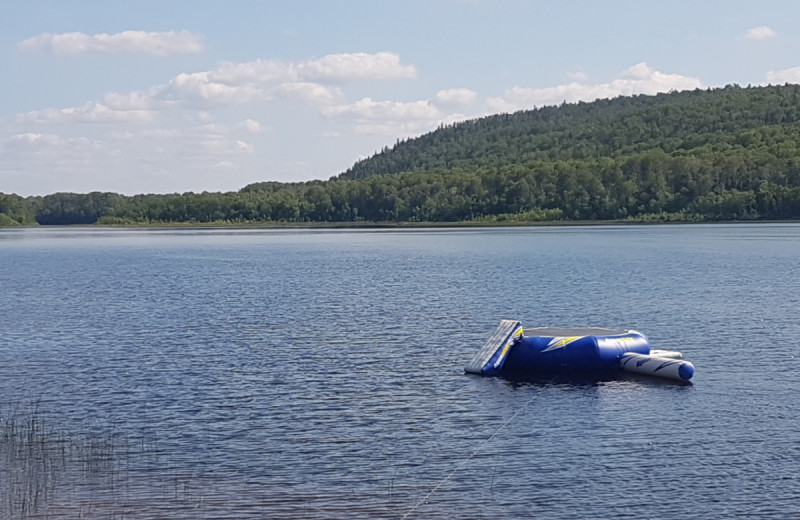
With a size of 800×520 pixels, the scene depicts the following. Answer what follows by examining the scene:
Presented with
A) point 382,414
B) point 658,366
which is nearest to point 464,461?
point 382,414

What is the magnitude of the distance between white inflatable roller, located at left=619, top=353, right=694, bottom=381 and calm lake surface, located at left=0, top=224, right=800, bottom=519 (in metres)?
0.58

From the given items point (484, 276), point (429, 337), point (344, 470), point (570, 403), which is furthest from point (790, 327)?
point (484, 276)

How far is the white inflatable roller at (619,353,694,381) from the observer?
3244 cm

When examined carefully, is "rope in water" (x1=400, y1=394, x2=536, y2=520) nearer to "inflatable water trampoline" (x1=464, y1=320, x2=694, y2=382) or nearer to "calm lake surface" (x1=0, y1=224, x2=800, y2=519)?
"calm lake surface" (x1=0, y1=224, x2=800, y2=519)

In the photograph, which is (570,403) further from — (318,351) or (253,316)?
(253,316)

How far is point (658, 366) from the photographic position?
33.1m

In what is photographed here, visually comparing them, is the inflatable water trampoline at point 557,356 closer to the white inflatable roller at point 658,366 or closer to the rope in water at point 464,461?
the white inflatable roller at point 658,366

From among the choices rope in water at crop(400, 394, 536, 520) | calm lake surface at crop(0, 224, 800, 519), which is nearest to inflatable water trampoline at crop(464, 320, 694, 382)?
calm lake surface at crop(0, 224, 800, 519)

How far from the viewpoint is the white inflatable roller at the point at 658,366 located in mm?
32438

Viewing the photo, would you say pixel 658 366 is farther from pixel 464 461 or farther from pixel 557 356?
pixel 464 461

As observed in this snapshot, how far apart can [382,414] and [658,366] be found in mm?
10136

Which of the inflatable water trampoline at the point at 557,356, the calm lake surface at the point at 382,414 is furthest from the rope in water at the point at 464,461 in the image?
the inflatable water trampoline at the point at 557,356

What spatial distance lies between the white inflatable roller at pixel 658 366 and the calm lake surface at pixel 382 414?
58 centimetres

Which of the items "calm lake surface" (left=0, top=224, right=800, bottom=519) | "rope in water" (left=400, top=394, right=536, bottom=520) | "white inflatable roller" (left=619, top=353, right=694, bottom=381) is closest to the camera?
"rope in water" (left=400, top=394, right=536, bottom=520)
